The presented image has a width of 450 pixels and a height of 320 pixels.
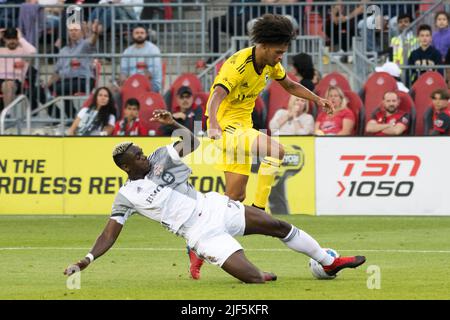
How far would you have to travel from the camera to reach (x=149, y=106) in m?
22.2

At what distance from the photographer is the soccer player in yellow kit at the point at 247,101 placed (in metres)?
13.6

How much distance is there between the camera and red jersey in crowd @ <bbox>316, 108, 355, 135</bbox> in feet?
70.0

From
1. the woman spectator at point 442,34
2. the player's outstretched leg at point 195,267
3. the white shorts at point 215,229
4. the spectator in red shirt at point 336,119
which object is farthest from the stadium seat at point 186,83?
the white shorts at point 215,229

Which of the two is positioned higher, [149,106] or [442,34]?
[442,34]

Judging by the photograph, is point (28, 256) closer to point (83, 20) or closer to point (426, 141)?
point (426, 141)

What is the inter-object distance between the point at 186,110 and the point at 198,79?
3.65ft

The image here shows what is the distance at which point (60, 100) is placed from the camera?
77.7ft

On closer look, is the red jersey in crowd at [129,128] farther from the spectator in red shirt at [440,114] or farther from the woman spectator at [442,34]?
the woman spectator at [442,34]

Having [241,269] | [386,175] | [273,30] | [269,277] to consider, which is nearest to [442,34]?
[386,175]

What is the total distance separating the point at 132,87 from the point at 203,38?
2853 millimetres

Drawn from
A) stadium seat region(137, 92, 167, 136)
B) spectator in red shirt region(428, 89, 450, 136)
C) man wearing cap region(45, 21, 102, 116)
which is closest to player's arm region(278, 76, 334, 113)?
spectator in red shirt region(428, 89, 450, 136)

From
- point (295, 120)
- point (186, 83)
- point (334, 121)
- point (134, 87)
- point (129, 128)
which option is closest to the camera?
point (334, 121)

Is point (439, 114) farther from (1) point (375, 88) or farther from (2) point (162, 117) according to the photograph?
(2) point (162, 117)
